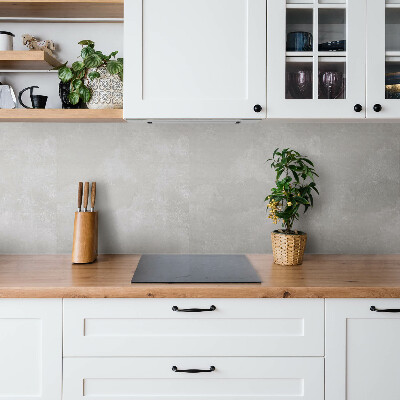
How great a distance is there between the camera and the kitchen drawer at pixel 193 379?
1.70 metres

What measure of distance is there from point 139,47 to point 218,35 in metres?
0.33

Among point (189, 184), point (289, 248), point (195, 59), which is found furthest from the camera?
point (189, 184)

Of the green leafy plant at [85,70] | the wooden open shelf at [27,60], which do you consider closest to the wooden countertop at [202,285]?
the green leafy plant at [85,70]

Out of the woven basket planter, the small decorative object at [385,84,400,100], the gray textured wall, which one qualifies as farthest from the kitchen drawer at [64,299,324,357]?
the small decorative object at [385,84,400,100]

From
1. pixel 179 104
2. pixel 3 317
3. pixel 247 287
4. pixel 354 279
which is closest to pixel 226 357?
pixel 247 287

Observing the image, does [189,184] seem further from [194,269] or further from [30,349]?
[30,349]

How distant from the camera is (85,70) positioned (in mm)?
2109

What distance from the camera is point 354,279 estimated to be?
1.81 metres

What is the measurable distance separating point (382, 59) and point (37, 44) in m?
1.56

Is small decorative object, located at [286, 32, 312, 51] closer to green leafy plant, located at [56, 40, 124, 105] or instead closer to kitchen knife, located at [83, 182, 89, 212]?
green leafy plant, located at [56, 40, 124, 105]

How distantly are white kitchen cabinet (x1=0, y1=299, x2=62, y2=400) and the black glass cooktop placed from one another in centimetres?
34

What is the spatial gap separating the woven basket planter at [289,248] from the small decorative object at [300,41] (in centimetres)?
79

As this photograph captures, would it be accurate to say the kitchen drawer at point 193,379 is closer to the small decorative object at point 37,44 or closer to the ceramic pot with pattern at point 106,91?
the ceramic pot with pattern at point 106,91

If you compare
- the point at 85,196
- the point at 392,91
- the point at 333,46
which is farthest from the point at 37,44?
the point at 392,91
